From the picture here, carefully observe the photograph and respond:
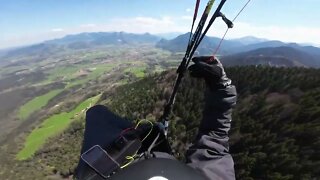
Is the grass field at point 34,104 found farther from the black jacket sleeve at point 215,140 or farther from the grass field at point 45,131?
the black jacket sleeve at point 215,140

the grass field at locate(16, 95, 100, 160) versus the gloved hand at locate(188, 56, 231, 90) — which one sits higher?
the gloved hand at locate(188, 56, 231, 90)

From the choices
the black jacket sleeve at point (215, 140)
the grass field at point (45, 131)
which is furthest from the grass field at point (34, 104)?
the black jacket sleeve at point (215, 140)

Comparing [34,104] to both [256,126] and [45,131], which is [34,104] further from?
[256,126]

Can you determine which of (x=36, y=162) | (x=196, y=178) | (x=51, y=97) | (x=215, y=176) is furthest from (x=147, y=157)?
(x=51, y=97)

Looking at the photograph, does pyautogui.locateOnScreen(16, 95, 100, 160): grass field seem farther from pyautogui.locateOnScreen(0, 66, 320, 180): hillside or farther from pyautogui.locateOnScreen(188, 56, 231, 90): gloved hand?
pyautogui.locateOnScreen(188, 56, 231, 90): gloved hand

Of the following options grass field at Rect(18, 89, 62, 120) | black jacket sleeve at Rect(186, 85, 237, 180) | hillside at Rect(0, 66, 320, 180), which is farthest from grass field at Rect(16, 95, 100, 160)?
black jacket sleeve at Rect(186, 85, 237, 180)

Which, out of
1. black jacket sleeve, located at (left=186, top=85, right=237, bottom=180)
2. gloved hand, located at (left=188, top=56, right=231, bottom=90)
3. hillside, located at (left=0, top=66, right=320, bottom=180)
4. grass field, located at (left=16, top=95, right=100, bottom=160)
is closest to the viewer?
black jacket sleeve, located at (left=186, top=85, right=237, bottom=180)

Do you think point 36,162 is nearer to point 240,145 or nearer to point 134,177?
point 240,145
